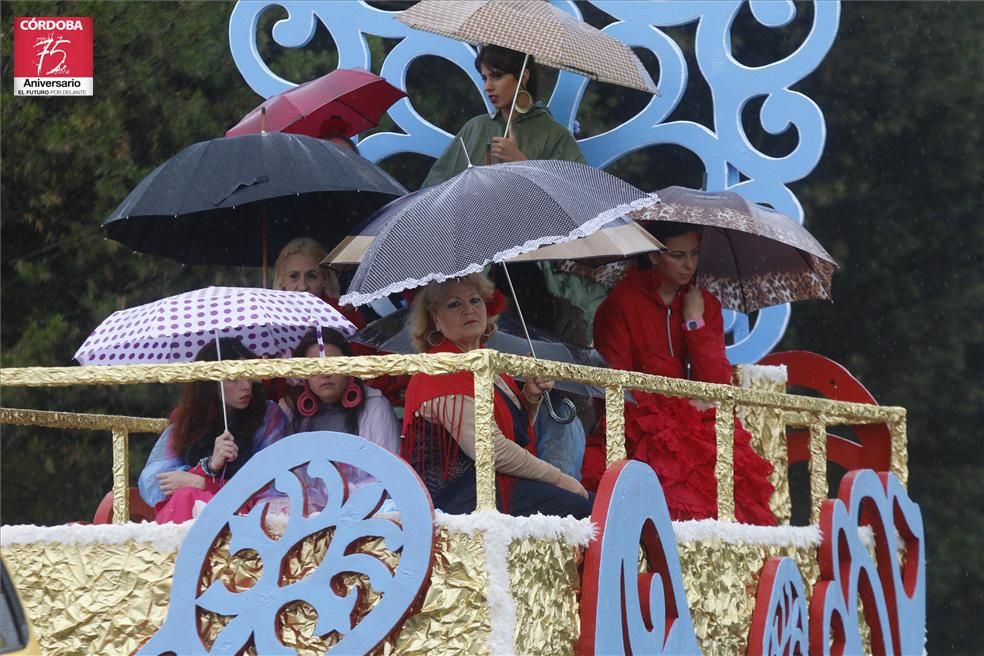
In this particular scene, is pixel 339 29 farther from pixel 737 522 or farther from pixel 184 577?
pixel 184 577

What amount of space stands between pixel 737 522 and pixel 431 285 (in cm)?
151

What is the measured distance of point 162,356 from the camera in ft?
21.2

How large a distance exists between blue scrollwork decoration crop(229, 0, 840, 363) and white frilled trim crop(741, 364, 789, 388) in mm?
464

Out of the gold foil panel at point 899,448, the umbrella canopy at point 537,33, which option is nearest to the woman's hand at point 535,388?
the umbrella canopy at point 537,33

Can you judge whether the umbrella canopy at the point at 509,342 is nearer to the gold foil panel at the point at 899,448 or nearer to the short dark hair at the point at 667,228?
the short dark hair at the point at 667,228

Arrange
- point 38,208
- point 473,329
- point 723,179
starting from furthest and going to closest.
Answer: point 38,208 < point 723,179 < point 473,329

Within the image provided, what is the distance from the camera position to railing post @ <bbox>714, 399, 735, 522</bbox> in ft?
19.8

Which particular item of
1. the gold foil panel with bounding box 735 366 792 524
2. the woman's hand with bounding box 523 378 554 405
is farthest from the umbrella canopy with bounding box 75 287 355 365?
the gold foil panel with bounding box 735 366 792 524

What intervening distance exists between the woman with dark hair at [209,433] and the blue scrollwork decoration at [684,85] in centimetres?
297

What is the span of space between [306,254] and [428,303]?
1.19 m

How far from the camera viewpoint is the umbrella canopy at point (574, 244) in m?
6.31

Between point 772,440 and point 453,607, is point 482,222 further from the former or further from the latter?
point 772,440

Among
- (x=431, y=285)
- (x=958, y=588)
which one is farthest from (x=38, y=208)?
(x=958, y=588)

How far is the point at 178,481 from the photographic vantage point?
18.9ft
